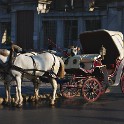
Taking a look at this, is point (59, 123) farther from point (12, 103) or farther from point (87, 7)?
point (87, 7)

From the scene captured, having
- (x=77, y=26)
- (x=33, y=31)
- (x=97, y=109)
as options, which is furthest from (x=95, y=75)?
(x=33, y=31)

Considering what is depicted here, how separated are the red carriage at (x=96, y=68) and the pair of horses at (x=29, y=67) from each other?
745 mm

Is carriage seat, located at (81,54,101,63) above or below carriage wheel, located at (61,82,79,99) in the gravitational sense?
above

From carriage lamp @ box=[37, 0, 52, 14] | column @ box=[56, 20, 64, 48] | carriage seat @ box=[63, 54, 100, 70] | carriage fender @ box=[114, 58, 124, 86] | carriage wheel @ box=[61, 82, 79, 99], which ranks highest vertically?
carriage lamp @ box=[37, 0, 52, 14]

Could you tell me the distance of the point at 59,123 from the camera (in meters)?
10.6

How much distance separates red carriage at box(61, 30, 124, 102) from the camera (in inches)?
571

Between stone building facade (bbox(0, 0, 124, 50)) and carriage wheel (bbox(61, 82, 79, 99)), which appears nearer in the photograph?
carriage wheel (bbox(61, 82, 79, 99))

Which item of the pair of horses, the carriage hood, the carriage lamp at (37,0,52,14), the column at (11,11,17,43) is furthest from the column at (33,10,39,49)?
the pair of horses

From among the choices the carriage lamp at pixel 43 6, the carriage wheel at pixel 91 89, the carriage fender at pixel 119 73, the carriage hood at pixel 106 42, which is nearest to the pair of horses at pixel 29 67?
the carriage wheel at pixel 91 89

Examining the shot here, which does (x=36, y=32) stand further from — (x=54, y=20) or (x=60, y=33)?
(x=60, y=33)

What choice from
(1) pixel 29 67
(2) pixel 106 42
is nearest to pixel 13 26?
(2) pixel 106 42

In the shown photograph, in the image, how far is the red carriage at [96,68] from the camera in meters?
14.5

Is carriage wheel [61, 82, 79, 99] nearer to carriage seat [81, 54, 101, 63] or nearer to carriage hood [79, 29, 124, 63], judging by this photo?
carriage seat [81, 54, 101, 63]

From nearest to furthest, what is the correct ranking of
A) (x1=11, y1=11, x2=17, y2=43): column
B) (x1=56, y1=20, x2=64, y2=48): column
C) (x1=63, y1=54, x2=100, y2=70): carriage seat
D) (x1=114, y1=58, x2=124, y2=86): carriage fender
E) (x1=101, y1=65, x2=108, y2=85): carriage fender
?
(x1=63, y1=54, x2=100, y2=70): carriage seat
(x1=101, y1=65, x2=108, y2=85): carriage fender
(x1=114, y1=58, x2=124, y2=86): carriage fender
(x1=56, y1=20, x2=64, y2=48): column
(x1=11, y1=11, x2=17, y2=43): column
